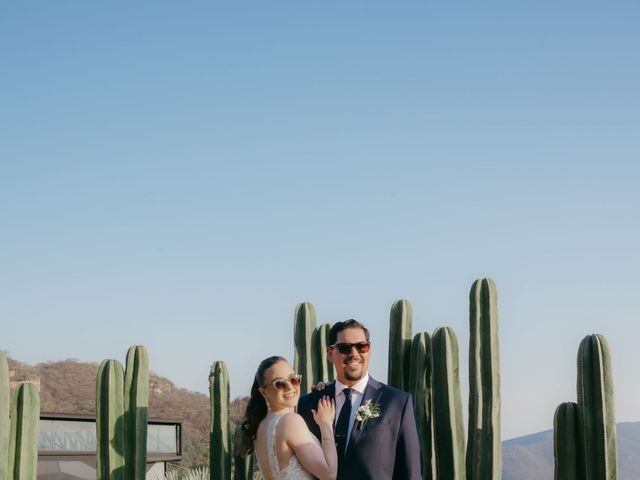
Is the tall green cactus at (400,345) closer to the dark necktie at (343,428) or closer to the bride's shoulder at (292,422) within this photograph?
the dark necktie at (343,428)

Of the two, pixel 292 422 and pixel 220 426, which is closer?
pixel 292 422

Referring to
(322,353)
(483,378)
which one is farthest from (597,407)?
(322,353)

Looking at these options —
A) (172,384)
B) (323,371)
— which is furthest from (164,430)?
(172,384)

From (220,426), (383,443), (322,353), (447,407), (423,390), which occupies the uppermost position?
(322,353)

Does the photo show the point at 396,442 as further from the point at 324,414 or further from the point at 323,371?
the point at 323,371

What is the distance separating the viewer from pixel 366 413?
5.70m

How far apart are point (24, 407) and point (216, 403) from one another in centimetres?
174

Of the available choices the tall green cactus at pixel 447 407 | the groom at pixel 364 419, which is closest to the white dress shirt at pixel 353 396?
the groom at pixel 364 419

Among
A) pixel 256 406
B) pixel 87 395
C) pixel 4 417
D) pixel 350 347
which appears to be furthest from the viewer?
pixel 87 395

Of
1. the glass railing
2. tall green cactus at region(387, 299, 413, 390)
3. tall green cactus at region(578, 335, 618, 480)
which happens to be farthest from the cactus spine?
the glass railing

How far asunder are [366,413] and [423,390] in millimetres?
2491

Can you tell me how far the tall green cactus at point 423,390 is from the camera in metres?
8.10

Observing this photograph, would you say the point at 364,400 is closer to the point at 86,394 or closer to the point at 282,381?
the point at 282,381

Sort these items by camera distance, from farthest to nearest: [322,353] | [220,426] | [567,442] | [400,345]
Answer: [322,353]
[220,426]
[400,345]
[567,442]
